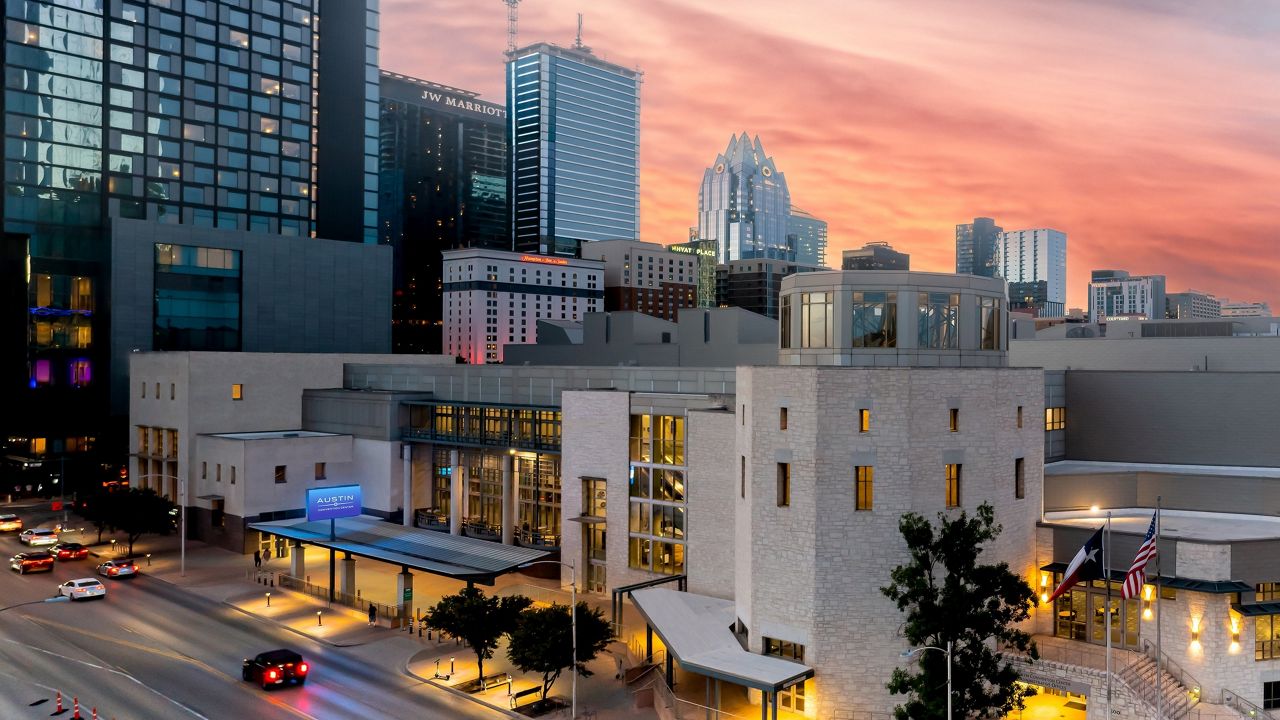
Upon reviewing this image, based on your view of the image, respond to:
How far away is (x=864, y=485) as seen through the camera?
41.9 m

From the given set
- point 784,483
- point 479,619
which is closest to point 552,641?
point 479,619

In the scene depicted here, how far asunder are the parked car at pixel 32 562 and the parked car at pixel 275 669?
32.1 meters

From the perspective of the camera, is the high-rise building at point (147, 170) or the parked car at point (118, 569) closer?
the parked car at point (118, 569)

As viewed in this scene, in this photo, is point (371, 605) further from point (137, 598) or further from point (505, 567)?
point (137, 598)

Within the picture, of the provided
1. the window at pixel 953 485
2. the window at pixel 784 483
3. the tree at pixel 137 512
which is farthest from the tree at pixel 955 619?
the tree at pixel 137 512

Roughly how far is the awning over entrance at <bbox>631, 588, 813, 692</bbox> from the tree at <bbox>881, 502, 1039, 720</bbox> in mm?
4951

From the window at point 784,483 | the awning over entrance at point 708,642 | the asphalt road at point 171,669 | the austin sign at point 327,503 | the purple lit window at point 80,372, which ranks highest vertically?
the purple lit window at point 80,372

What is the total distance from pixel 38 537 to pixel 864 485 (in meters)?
70.4

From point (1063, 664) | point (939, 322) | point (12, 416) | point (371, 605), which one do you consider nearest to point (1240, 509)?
point (1063, 664)

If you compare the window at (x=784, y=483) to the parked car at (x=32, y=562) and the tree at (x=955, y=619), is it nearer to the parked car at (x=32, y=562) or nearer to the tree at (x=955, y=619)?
the tree at (x=955, y=619)

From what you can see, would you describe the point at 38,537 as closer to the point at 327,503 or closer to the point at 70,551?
the point at 70,551

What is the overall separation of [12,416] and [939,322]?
107848 mm

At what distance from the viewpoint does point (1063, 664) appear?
144ft

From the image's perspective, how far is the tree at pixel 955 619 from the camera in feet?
123
